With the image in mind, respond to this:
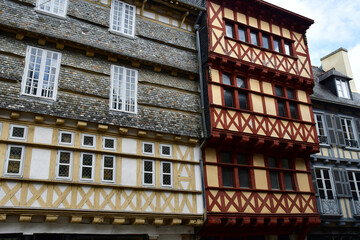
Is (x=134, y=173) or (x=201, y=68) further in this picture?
(x=201, y=68)

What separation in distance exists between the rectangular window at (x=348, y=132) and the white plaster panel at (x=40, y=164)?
13.7 m

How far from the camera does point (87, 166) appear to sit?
33.2ft

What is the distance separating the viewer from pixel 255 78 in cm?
1425

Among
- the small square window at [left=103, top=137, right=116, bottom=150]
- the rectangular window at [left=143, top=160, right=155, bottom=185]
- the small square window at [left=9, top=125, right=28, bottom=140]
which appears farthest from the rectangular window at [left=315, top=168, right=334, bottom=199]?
the small square window at [left=9, top=125, right=28, bottom=140]

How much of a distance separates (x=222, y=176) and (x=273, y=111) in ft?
12.1

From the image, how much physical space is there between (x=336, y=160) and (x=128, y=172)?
10105mm

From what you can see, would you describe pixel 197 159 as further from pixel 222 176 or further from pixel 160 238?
pixel 160 238

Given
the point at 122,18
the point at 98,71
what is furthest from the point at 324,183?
the point at 122,18

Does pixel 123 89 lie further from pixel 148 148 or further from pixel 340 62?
pixel 340 62

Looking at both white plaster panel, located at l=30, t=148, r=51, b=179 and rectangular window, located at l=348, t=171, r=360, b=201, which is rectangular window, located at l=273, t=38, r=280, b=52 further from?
white plaster panel, located at l=30, t=148, r=51, b=179

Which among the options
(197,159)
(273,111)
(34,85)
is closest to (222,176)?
(197,159)

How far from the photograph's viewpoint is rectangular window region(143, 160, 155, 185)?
11.0 metres

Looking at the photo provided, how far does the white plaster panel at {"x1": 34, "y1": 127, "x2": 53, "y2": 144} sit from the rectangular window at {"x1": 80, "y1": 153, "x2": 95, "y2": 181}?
1.07 m

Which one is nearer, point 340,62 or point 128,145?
point 128,145
